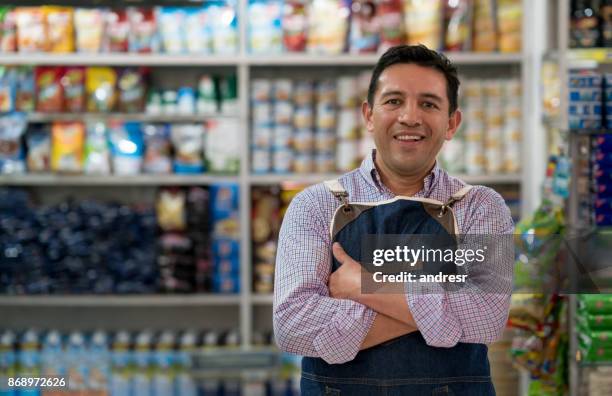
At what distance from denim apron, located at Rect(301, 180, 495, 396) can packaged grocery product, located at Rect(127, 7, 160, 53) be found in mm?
2977

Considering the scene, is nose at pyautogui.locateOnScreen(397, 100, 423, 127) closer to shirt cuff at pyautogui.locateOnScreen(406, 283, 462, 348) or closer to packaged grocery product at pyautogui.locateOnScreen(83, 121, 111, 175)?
shirt cuff at pyautogui.locateOnScreen(406, 283, 462, 348)

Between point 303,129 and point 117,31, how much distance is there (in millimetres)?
1067

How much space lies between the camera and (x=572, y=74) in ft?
11.5

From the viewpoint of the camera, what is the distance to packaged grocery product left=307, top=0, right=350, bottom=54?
4.70 metres

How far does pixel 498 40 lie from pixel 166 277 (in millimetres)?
2078

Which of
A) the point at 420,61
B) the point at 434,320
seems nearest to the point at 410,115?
the point at 420,61

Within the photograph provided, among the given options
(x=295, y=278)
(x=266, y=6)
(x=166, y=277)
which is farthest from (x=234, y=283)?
(x=295, y=278)

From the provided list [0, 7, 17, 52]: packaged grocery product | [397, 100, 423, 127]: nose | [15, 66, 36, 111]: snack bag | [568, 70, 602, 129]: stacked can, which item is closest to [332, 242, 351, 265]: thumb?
[397, 100, 423, 127]: nose

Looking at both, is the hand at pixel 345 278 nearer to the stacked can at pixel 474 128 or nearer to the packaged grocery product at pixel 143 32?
the stacked can at pixel 474 128

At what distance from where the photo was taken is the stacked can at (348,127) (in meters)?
4.74

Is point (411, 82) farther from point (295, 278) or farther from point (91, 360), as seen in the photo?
point (91, 360)

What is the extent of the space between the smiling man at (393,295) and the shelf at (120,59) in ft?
8.89

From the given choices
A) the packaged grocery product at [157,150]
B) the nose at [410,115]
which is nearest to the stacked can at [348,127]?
the packaged grocery product at [157,150]

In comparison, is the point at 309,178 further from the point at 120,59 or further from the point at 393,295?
the point at 393,295
